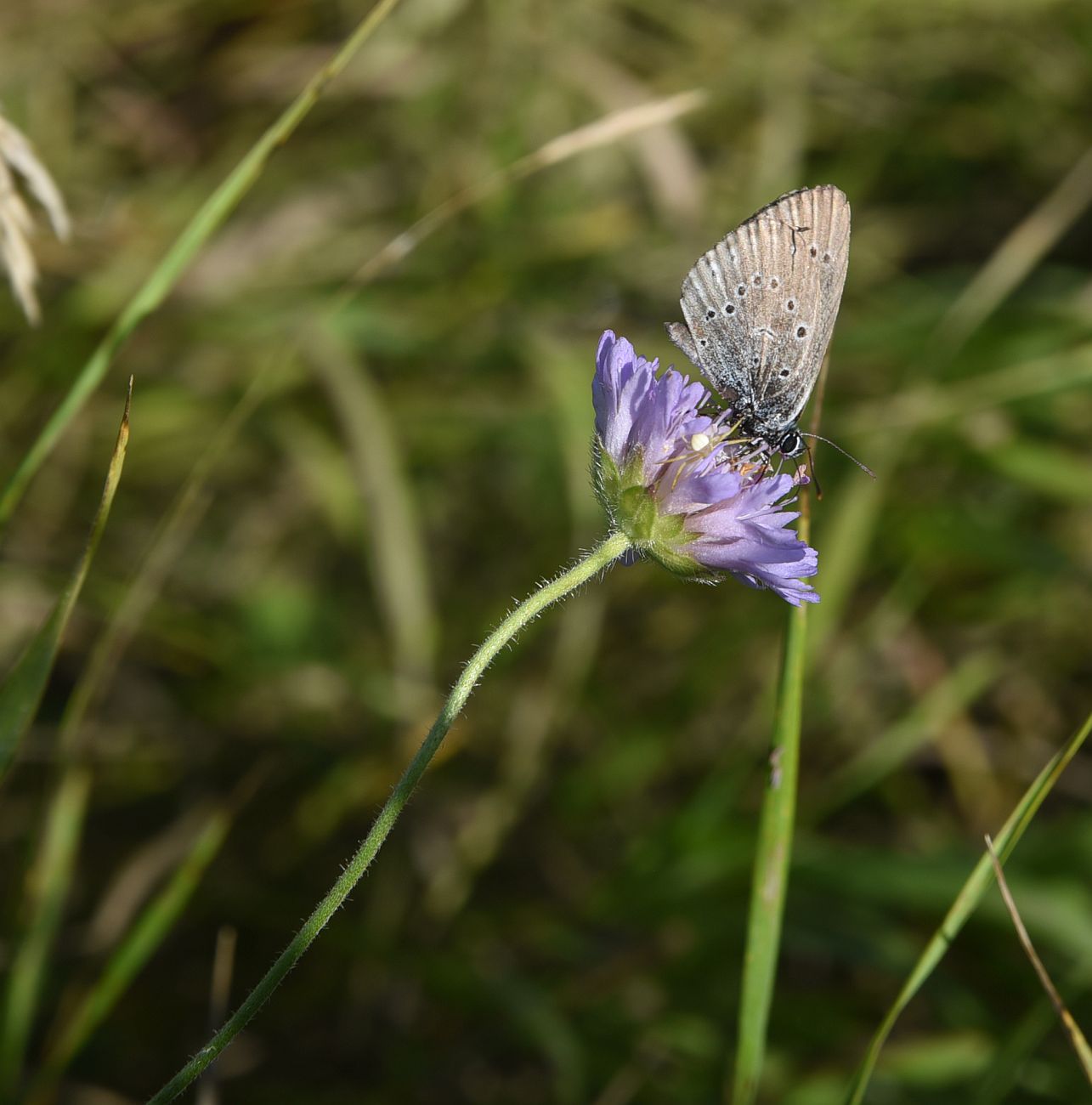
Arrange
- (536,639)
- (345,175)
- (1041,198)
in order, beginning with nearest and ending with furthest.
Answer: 1. (536,639)
2. (345,175)
3. (1041,198)

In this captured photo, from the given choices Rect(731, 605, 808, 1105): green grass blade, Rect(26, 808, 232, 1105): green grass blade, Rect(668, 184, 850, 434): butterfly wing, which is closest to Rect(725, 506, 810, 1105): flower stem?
Rect(731, 605, 808, 1105): green grass blade

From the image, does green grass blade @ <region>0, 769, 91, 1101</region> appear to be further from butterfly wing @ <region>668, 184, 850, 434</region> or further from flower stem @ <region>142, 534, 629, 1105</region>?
butterfly wing @ <region>668, 184, 850, 434</region>

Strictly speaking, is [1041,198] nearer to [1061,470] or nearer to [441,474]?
[1061,470]

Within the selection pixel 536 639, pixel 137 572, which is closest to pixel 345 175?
pixel 536 639

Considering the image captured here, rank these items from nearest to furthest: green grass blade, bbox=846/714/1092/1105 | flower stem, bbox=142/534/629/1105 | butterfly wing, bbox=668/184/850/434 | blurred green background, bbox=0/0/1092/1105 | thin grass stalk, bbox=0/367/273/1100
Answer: flower stem, bbox=142/534/629/1105, green grass blade, bbox=846/714/1092/1105, butterfly wing, bbox=668/184/850/434, thin grass stalk, bbox=0/367/273/1100, blurred green background, bbox=0/0/1092/1105

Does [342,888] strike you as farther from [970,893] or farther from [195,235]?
[195,235]

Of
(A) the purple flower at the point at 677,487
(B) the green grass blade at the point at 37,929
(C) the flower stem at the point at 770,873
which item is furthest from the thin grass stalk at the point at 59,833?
(C) the flower stem at the point at 770,873
